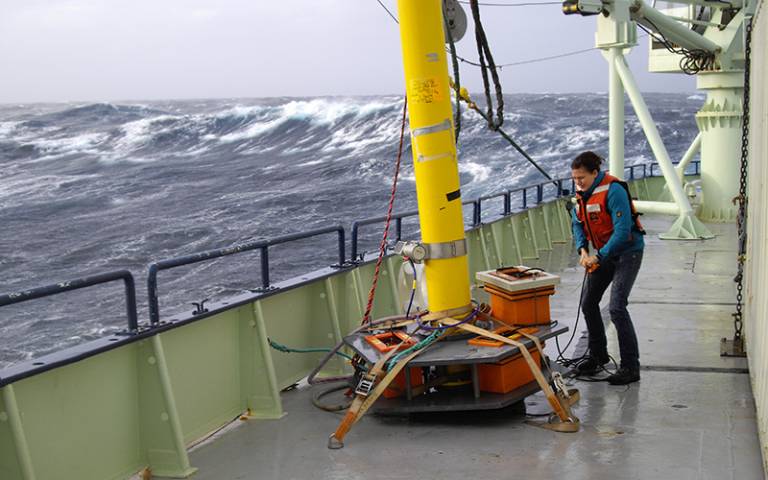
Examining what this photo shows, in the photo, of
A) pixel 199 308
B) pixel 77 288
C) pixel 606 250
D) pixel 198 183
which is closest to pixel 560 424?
pixel 606 250

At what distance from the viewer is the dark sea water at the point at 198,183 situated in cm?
2417

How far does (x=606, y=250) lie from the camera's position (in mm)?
7008

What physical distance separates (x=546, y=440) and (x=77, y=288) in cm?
322

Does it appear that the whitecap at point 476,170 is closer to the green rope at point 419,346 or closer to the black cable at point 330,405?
the black cable at point 330,405

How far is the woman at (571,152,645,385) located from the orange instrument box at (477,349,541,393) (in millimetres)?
1012

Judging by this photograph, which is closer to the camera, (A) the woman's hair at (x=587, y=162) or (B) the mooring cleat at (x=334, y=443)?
(B) the mooring cleat at (x=334, y=443)

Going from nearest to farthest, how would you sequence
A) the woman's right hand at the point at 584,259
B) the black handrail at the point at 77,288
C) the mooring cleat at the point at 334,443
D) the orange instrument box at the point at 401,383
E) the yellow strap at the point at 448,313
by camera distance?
the black handrail at the point at 77,288, the mooring cleat at the point at 334,443, the orange instrument box at the point at 401,383, the yellow strap at the point at 448,313, the woman's right hand at the point at 584,259

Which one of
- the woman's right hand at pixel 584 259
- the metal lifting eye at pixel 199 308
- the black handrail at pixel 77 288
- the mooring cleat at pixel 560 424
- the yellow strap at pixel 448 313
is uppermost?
the black handrail at pixel 77 288

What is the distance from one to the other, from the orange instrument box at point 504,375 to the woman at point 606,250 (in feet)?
3.32

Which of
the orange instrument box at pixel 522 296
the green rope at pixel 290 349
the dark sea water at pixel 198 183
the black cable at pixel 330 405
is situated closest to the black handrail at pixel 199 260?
the green rope at pixel 290 349

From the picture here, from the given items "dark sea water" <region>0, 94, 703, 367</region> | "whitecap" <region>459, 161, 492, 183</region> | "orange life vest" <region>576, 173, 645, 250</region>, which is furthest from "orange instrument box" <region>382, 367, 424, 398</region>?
"whitecap" <region>459, 161, 492, 183</region>

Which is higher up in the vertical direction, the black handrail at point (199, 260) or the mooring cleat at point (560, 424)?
the black handrail at point (199, 260)

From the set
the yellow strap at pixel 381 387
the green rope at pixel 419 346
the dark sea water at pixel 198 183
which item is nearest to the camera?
the yellow strap at pixel 381 387

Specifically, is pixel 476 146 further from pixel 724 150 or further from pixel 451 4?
pixel 451 4
